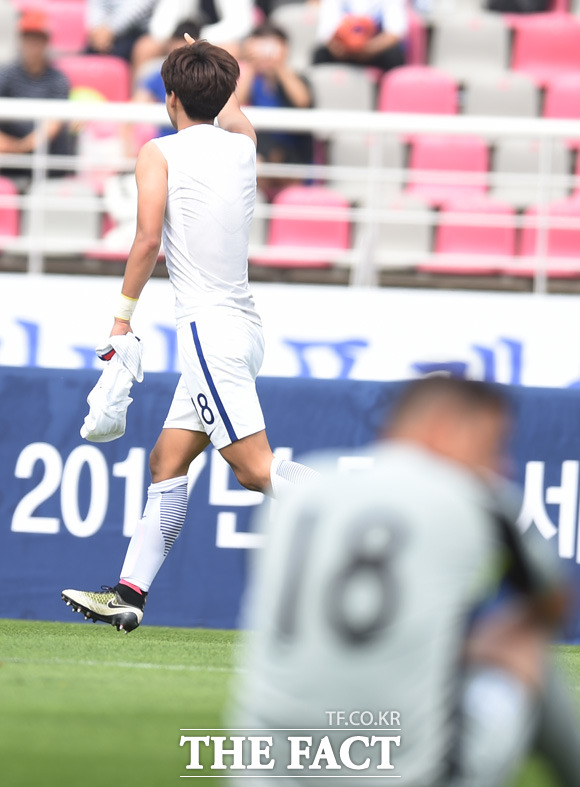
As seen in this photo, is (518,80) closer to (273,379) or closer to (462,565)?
(273,379)

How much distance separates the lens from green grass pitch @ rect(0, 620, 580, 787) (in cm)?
433

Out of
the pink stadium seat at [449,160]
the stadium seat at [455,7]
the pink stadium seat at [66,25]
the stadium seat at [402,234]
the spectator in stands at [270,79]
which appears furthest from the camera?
the pink stadium seat at [66,25]

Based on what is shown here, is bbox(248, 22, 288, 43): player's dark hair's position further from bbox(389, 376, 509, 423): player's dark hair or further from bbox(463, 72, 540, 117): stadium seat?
bbox(389, 376, 509, 423): player's dark hair

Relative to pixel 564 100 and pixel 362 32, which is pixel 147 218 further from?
pixel 564 100

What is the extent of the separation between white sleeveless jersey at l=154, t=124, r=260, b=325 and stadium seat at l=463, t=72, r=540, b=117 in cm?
585

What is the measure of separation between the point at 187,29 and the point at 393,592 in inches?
351

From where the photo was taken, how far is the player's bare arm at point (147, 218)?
233 inches

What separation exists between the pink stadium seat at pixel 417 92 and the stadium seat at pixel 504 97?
19cm

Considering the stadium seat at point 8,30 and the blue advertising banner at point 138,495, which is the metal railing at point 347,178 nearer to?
the blue advertising banner at point 138,495

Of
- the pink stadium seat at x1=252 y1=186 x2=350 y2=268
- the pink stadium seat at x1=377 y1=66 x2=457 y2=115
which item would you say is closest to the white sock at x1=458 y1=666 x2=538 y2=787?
the pink stadium seat at x1=252 y1=186 x2=350 y2=268

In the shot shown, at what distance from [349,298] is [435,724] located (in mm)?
6028

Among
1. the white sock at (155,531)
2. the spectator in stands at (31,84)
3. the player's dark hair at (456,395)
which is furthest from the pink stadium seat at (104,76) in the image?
the player's dark hair at (456,395)

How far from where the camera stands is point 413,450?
2750 mm

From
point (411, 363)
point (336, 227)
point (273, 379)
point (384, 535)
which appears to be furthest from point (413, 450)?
point (336, 227)
